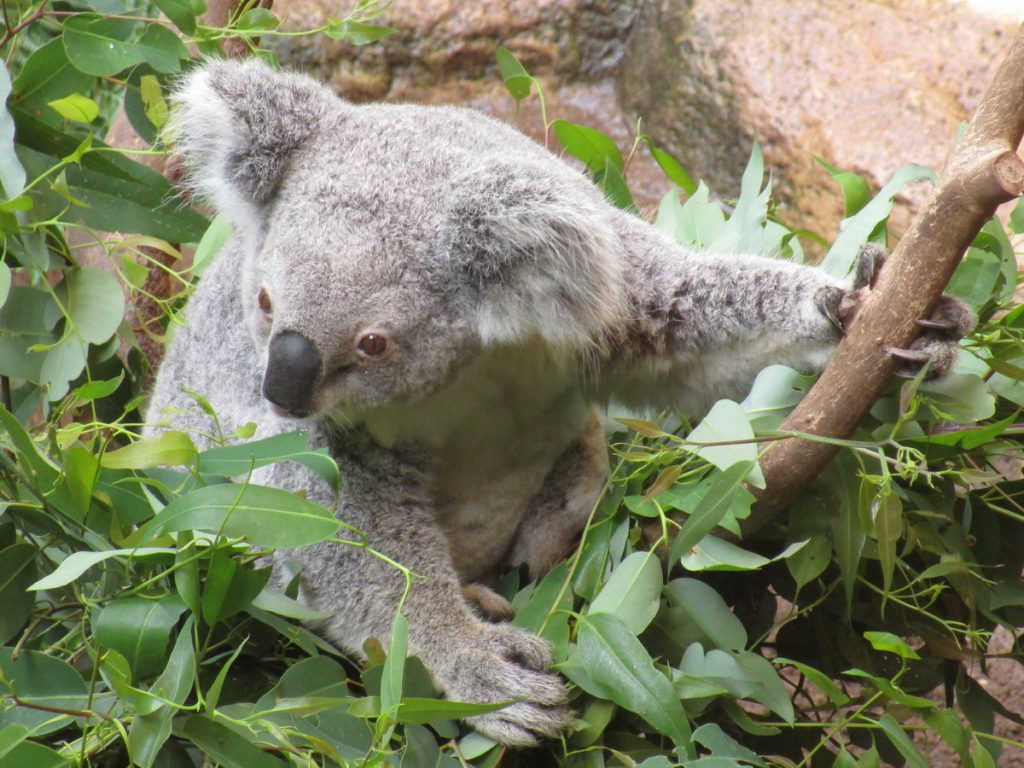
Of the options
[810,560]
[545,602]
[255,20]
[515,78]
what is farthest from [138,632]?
[515,78]

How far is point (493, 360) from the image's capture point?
2.30 meters

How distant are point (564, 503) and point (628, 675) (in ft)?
2.58

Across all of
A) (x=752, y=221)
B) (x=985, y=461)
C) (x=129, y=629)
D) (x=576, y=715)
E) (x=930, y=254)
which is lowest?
(x=576, y=715)

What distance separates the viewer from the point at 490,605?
2320 mm

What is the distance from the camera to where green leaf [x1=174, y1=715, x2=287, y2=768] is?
65.0 inches

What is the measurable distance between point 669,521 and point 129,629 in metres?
0.86

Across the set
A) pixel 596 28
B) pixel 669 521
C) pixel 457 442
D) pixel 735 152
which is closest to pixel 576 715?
pixel 669 521

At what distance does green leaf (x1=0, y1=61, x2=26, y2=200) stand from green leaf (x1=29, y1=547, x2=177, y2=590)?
0.80 meters

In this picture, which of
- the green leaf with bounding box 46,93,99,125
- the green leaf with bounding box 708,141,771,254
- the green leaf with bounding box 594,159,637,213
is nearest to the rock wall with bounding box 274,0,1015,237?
the green leaf with bounding box 594,159,637,213

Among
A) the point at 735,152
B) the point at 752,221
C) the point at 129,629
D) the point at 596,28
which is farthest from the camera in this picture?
the point at 596,28

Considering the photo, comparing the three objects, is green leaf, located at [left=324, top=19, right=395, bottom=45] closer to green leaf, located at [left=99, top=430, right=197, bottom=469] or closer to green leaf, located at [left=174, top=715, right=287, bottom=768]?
green leaf, located at [left=99, top=430, right=197, bottom=469]

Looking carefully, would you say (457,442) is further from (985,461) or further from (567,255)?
(985,461)

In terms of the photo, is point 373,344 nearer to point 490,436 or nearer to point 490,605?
point 490,436

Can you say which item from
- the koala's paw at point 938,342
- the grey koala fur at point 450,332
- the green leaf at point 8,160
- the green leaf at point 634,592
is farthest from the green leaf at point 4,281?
the koala's paw at point 938,342
